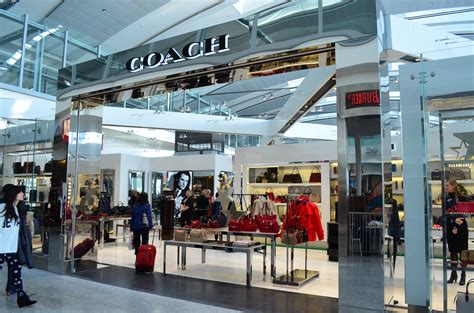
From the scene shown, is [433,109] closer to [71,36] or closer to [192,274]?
[192,274]

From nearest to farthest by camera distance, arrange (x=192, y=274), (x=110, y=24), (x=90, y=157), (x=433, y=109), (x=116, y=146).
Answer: (x=433, y=109), (x=192, y=274), (x=90, y=157), (x=110, y=24), (x=116, y=146)

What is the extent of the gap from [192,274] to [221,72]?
11.3 ft

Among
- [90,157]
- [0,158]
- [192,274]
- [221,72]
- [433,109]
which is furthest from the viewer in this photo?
[0,158]

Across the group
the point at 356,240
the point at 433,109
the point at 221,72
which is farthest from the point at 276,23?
the point at 356,240

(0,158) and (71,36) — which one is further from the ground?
(71,36)

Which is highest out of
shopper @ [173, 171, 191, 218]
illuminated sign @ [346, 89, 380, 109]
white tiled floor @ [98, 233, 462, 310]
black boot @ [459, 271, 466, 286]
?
illuminated sign @ [346, 89, 380, 109]

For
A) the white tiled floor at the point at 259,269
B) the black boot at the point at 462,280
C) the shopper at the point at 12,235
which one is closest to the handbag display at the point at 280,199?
the white tiled floor at the point at 259,269

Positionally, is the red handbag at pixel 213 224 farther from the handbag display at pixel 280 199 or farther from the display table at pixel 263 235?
the handbag display at pixel 280 199

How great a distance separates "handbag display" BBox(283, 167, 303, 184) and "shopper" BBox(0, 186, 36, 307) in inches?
297

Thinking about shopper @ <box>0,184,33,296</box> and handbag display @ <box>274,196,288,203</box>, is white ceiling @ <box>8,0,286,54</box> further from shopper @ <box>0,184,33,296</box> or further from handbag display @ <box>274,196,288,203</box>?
Result: shopper @ <box>0,184,33,296</box>

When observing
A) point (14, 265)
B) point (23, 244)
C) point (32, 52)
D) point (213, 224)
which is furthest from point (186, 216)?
point (32, 52)

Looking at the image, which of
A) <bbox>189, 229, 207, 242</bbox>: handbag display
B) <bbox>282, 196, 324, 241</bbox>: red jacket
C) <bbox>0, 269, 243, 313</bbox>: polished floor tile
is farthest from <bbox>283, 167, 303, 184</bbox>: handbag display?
<bbox>0, 269, 243, 313</bbox>: polished floor tile

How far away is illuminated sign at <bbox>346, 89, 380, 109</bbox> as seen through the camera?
12.2 feet

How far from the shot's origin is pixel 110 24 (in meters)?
10.7
